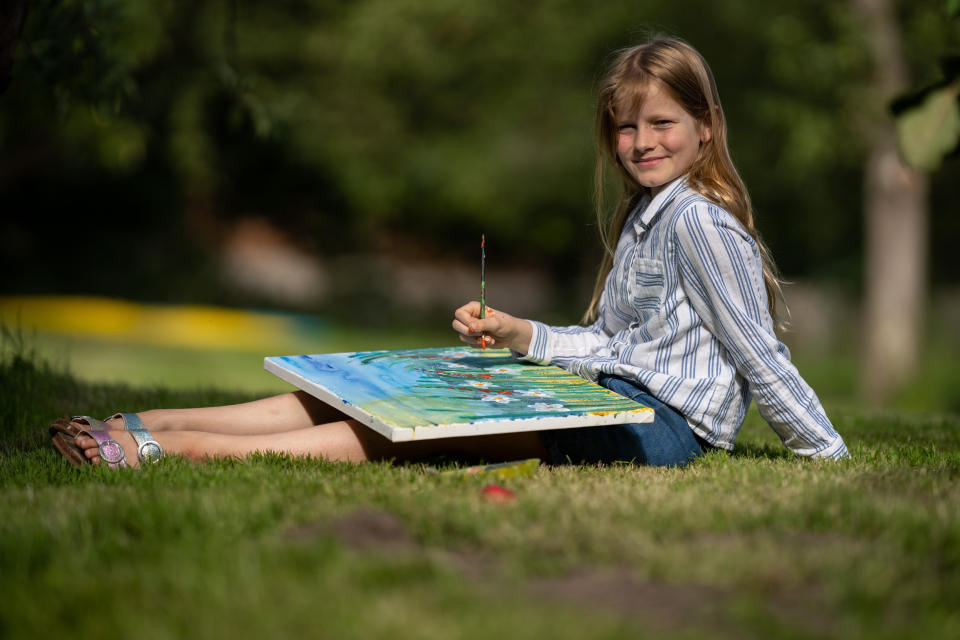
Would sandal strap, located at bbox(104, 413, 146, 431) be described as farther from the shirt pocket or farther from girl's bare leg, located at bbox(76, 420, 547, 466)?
the shirt pocket

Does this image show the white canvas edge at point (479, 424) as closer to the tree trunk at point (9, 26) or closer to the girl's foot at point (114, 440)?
the girl's foot at point (114, 440)

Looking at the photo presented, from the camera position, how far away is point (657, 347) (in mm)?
3629

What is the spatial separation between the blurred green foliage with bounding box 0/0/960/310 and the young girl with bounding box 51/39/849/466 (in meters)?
8.05

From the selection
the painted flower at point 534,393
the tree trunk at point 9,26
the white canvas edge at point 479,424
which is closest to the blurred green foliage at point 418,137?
the tree trunk at point 9,26

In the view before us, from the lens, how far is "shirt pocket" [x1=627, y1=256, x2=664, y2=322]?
3.67 m

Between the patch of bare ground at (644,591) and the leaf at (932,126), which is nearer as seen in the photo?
the patch of bare ground at (644,591)

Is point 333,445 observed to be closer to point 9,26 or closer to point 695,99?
point 695,99

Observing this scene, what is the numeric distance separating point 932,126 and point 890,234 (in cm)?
969

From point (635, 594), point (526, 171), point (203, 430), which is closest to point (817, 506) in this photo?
point (635, 594)

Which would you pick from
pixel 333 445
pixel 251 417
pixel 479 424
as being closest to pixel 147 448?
pixel 251 417

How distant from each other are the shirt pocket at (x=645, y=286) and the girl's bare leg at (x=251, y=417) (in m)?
1.17

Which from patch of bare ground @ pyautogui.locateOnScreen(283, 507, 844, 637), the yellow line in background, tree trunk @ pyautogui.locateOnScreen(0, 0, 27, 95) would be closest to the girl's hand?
patch of bare ground @ pyautogui.locateOnScreen(283, 507, 844, 637)

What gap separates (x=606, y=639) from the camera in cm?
186

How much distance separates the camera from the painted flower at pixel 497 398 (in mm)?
3334
